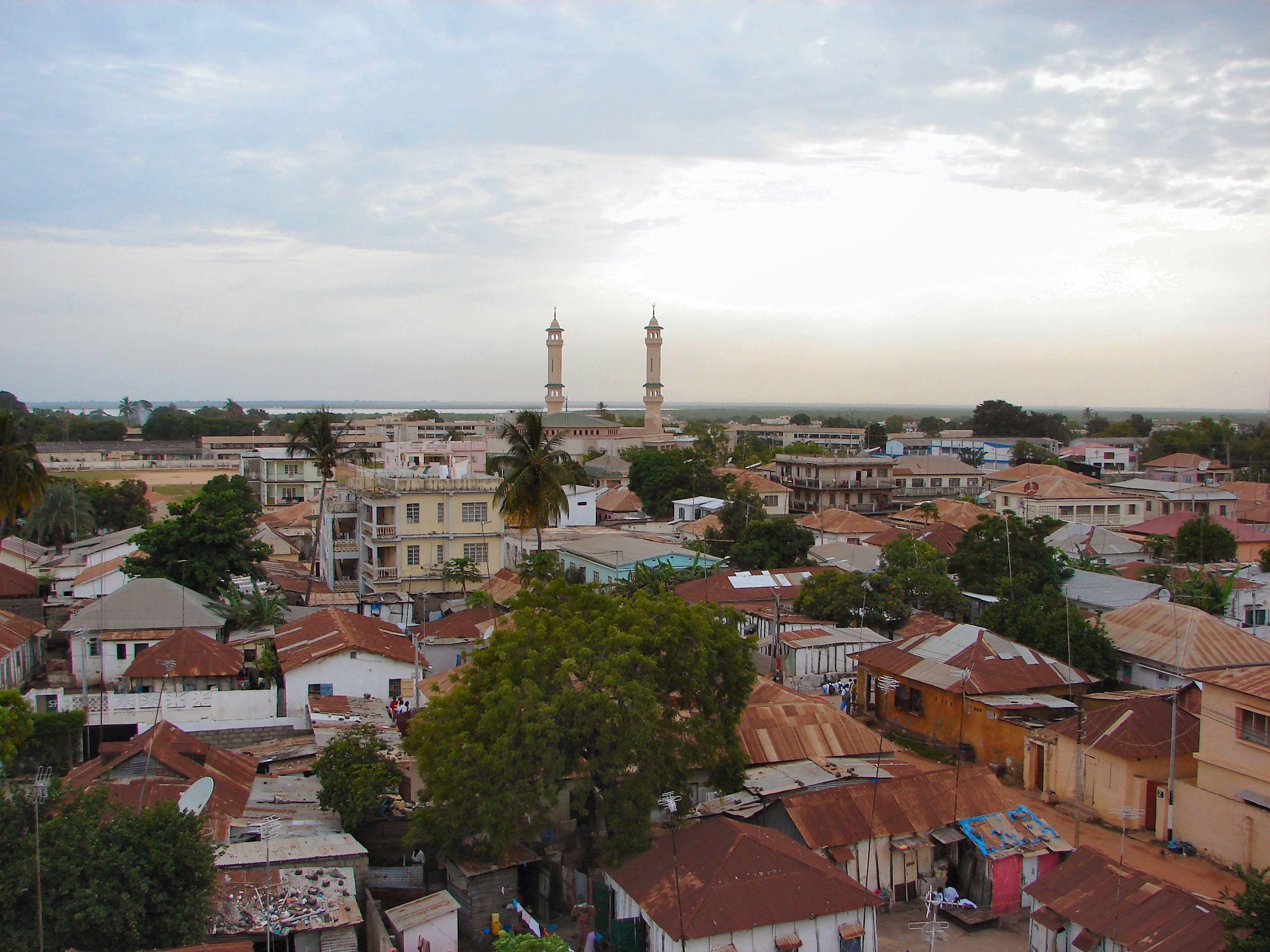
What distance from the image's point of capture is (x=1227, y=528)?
37.9 m

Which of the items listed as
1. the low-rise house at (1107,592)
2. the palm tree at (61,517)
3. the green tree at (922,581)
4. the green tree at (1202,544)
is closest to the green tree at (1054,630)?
the green tree at (922,581)

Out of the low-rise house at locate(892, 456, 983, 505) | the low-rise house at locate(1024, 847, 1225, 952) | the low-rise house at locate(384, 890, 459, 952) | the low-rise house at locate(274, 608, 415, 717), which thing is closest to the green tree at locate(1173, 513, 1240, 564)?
the low-rise house at locate(1024, 847, 1225, 952)

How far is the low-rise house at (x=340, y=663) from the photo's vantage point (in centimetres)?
2036

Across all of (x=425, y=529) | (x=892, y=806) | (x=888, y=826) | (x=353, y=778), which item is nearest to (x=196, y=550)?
(x=425, y=529)

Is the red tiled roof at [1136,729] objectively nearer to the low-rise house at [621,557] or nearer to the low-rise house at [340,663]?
the low-rise house at [340,663]

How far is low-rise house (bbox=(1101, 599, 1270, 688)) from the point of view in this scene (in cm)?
2102

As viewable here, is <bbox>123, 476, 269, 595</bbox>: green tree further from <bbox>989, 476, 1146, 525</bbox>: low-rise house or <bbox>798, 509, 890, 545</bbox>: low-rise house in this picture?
<bbox>989, 476, 1146, 525</bbox>: low-rise house

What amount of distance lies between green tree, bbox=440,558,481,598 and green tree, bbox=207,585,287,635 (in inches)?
266

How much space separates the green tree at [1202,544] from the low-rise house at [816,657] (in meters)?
17.9

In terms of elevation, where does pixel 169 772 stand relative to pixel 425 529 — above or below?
below

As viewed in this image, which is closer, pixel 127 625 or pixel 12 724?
pixel 12 724

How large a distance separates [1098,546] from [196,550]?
104 ft

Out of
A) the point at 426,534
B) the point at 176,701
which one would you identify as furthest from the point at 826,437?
the point at 176,701

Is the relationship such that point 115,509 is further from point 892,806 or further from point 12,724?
point 892,806
